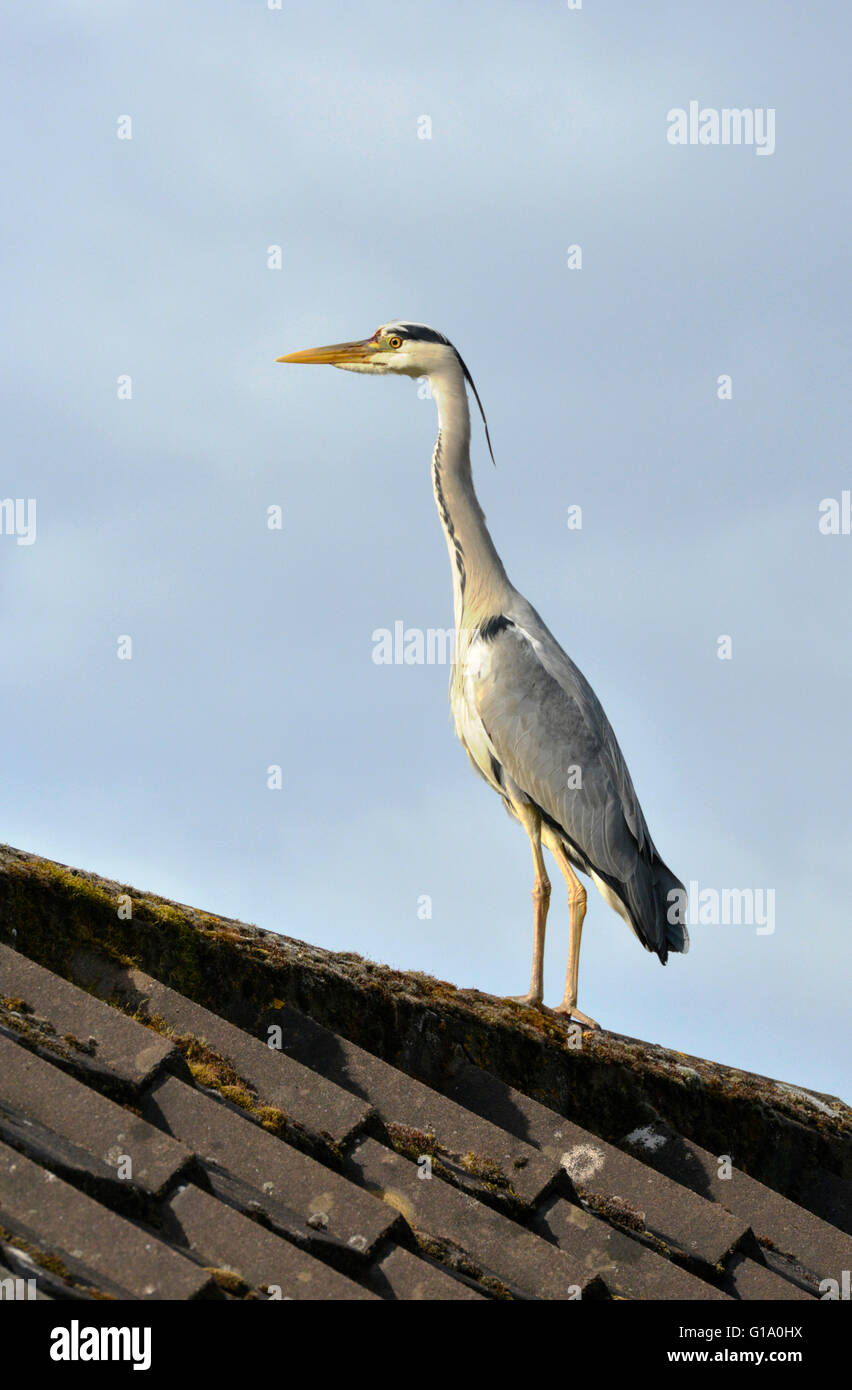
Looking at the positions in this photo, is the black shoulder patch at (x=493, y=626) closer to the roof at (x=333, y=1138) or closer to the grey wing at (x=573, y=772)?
the grey wing at (x=573, y=772)

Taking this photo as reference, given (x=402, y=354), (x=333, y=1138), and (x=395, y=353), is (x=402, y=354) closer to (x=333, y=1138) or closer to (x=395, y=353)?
(x=395, y=353)

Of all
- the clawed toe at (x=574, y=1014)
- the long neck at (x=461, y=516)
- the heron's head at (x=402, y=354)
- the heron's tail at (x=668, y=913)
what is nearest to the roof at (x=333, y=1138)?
the clawed toe at (x=574, y=1014)

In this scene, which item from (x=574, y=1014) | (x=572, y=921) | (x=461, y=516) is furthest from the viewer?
(x=461, y=516)

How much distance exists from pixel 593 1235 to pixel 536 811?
14.8ft

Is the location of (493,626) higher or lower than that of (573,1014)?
higher

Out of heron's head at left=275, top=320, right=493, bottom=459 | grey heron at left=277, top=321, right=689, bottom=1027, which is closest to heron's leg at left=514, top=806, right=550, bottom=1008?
grey heron at left=277, top=321, right=689, bottom=1027

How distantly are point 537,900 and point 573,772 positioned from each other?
0.79m

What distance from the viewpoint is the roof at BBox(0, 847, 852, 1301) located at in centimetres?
302

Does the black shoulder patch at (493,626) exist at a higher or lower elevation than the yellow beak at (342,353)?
lower

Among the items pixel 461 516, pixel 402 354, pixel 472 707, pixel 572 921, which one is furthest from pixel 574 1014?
pixel 402 354

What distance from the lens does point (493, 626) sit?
8594 millimetres

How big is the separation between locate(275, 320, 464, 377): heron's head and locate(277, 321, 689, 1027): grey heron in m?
1.46

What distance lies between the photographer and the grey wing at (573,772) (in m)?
8.18
